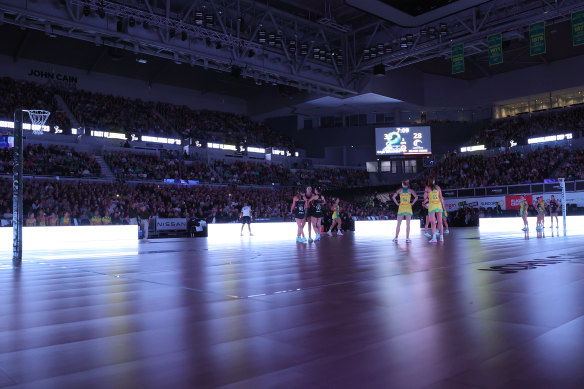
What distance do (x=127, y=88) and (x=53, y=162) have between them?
16.1 metres

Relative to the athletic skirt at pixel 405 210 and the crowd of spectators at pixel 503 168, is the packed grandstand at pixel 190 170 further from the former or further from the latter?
the athletic skirt at pixel 405 210

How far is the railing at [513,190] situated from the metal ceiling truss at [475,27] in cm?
976

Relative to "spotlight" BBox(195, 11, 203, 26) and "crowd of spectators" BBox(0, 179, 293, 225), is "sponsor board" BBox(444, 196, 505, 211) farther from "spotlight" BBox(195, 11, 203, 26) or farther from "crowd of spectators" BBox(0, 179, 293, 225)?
"spotlight" BBox(195, 11, 203, 26)

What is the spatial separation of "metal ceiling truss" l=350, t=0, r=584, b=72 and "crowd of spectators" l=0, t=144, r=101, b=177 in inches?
720

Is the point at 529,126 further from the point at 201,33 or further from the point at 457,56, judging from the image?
the point at 201,33

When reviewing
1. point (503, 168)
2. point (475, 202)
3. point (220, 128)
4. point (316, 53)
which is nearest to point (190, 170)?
point (220, 128)

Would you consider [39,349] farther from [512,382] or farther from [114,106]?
[114,106]

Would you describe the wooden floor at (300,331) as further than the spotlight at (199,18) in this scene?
No

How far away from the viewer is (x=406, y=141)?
1612 inches

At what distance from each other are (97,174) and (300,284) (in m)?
26.0

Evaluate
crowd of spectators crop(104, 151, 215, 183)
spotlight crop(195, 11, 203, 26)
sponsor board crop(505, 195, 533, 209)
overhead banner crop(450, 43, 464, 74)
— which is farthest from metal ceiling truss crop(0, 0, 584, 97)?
sponsor board crop(505, 195, 533, 209)

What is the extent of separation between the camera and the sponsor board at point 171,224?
24.2 m

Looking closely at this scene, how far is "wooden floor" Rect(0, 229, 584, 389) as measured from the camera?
6.94 ft

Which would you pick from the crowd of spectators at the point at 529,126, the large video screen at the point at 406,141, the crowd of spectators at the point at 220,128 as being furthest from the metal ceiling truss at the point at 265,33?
the crowd of spectators at the point at 529,126
